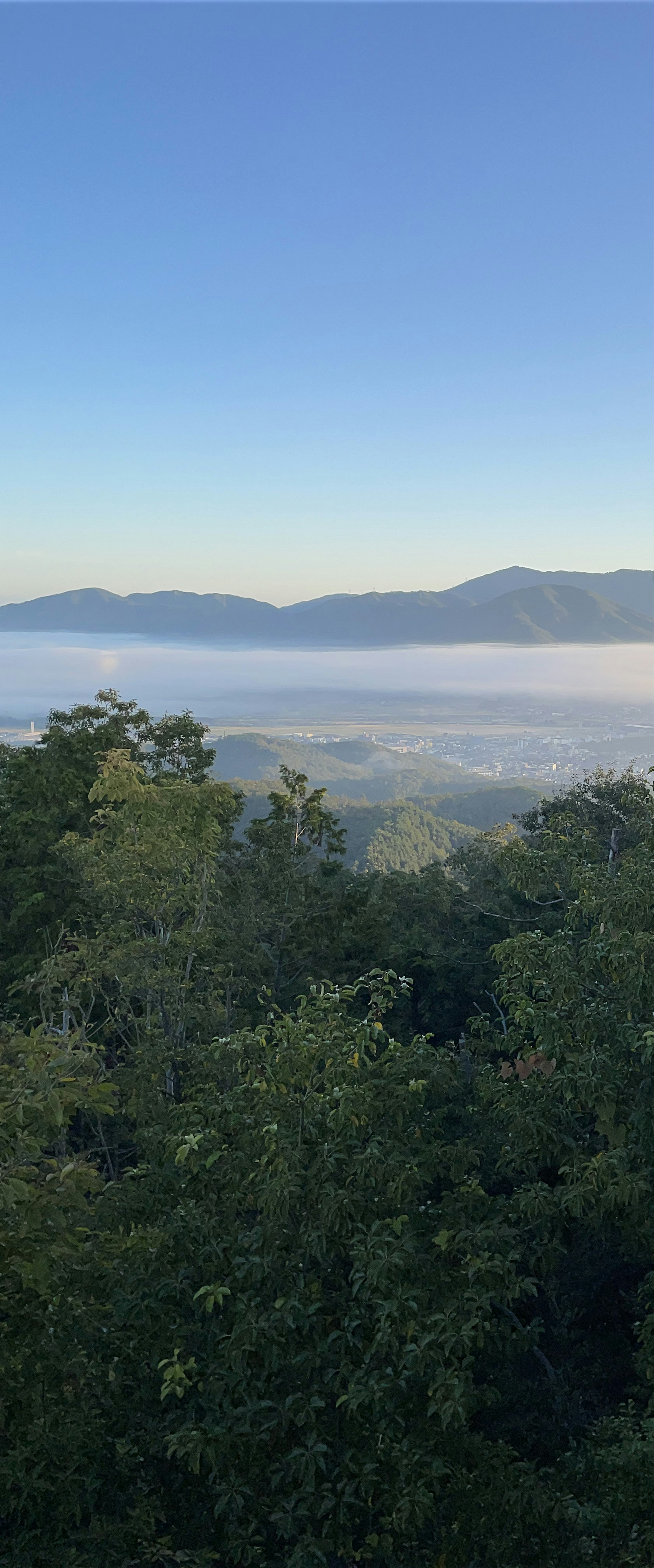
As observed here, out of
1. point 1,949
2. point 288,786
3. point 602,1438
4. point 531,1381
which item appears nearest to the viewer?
point 602,1438

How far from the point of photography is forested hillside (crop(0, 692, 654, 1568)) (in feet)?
20.3

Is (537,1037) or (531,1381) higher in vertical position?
(537,1037)

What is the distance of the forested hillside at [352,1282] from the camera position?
6.19 m

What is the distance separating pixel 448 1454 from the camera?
22.8ft

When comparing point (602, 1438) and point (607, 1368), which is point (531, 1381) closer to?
point (607, 1368)

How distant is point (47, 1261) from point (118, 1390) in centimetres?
138

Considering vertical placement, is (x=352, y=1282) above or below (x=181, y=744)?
below

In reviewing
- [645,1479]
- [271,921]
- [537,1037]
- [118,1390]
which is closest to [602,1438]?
[645,1479]

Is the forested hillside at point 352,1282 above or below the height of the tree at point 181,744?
below

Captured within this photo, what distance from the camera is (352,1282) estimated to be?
729 centimetres

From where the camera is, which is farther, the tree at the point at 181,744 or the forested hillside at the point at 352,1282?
the tree at the point at 181,744

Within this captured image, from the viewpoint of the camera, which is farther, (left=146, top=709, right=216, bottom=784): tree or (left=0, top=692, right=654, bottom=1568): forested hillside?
(left=146, top=709, right=216, bottom=784): tree

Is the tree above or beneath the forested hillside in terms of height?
above

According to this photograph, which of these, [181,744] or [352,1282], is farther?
[181,744]
